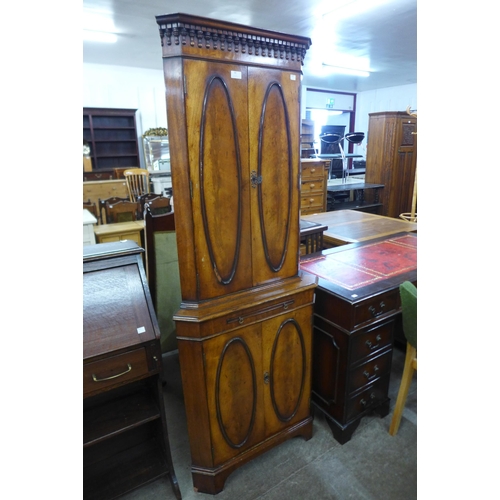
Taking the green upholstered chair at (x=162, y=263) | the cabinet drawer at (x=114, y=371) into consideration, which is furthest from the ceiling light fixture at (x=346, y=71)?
the cabinet drawer at (x=114, y=371)

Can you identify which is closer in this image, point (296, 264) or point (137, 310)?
point (137, 310)

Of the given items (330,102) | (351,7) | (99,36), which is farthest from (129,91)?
(330,102)

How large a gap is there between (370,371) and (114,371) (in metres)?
1.25

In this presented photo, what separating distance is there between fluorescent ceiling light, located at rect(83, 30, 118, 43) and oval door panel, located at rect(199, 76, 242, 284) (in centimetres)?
447

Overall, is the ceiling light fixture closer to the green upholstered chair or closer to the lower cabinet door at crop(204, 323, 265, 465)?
the green upholstered chair

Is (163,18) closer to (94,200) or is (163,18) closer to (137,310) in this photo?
(137,310)

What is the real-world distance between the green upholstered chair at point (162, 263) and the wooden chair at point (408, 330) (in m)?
1.35

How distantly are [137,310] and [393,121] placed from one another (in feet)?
14.3

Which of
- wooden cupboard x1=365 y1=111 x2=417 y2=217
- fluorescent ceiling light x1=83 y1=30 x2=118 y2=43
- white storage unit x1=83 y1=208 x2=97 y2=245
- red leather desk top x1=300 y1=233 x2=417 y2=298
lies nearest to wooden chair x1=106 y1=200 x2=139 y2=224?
white storage unit x1=83 y1=208 x2=97 y2=245

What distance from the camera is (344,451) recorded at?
1.66 m

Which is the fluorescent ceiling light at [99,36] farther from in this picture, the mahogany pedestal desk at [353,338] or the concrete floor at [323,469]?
the concrete floor at [323,469]

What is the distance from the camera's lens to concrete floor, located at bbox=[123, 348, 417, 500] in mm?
1454

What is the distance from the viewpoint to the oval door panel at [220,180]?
3.62ft
